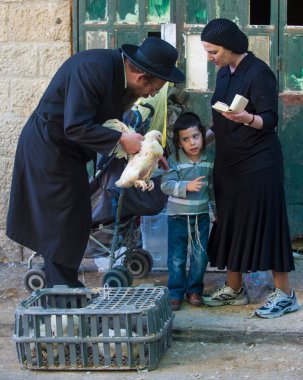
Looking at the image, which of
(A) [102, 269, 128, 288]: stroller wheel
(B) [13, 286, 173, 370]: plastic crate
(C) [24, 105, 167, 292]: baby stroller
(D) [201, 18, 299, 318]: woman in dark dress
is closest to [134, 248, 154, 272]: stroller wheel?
(C) [24, 105, 167, 292]: baby stroller

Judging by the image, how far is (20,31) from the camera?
7.23 metres

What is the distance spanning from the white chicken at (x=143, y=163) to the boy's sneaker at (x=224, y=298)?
4.08ft

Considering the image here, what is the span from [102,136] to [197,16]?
2.31m

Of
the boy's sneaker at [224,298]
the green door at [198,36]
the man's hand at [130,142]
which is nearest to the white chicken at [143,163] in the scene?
the man's hand at [130,142]

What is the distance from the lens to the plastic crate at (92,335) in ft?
16.8

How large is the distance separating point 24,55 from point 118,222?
1.80m

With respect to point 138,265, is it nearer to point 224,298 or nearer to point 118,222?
point 118,222

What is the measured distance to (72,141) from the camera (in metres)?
5.44

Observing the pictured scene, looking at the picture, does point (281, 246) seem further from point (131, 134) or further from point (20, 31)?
point (20, 31)

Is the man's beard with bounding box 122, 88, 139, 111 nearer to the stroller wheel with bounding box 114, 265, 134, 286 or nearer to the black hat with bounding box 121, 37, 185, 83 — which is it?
the black hat with bounding box 121, 37, 185, 83

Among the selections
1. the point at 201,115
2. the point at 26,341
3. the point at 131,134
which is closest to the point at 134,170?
the point at 131,134

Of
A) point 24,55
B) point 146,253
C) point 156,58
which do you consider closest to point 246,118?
point 156,58

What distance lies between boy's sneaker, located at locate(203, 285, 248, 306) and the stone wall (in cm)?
207

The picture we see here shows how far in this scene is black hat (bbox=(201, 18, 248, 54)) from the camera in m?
5.69
